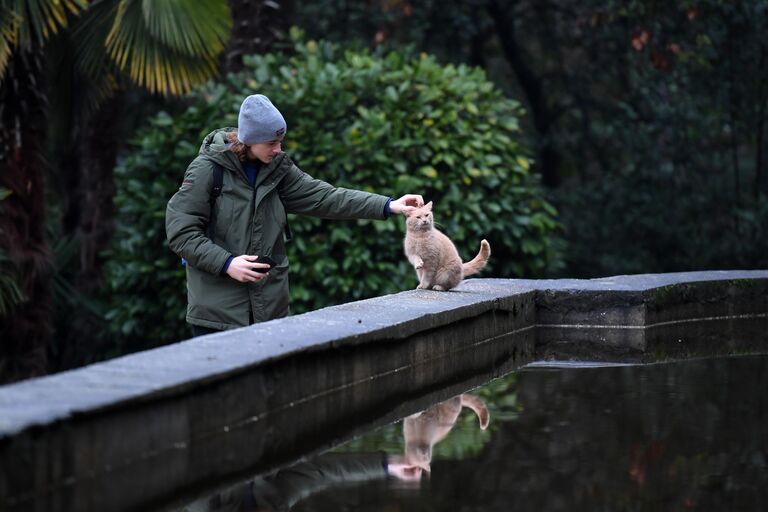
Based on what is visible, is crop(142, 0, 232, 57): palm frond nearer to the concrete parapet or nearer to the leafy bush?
the leafy bush

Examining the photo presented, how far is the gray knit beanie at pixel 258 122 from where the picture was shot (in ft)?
18.9

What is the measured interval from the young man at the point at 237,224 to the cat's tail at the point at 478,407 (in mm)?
1014

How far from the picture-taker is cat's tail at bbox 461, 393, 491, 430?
574 centimetres

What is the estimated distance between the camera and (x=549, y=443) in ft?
17.4

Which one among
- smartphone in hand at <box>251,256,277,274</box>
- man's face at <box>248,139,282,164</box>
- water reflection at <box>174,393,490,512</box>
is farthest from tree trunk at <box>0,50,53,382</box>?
water reflection at <box>174,393,490,512</box>

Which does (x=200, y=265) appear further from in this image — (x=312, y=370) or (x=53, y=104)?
(x=53, y=104)

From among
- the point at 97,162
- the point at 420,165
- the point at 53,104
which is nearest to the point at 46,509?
the point at 420,165

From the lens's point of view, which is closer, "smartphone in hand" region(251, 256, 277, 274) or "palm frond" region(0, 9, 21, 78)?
"smartphone in hand" region(251, 256, 277, 274)

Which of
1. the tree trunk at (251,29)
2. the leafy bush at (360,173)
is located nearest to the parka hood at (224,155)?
the leafy bush at (360,173)

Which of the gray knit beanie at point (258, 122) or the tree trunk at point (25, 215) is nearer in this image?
the gray knit beanie at point (258, 122)

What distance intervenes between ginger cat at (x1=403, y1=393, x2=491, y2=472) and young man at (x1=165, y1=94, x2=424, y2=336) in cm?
93

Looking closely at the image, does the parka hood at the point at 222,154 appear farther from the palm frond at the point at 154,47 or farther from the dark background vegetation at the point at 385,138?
the palm frond at the point at 154,47

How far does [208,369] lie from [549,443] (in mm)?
1506

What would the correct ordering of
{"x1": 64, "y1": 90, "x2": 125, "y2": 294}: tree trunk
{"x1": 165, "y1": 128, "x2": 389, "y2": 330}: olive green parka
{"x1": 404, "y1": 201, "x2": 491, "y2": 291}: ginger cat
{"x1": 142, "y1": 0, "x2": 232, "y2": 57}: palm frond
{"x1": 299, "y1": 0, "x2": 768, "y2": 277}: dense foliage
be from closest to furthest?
{"x1": 165, "y1": 128, "x2": 389, "y2": 330}: olive green parka < {"x1": 404, "y1": 201, "x2": 491, "y2": 291}: ginger cat < {"x1": 142, "y1": 0, "x2": 232, "y2": 57}: palm frond < {"x1": 64, "y1": 90, "x2": 125, "y2": 294}: tree trunk < {"x1": 299, "y1": 0, "x2": 768, "y2": 277}: dense foliage
